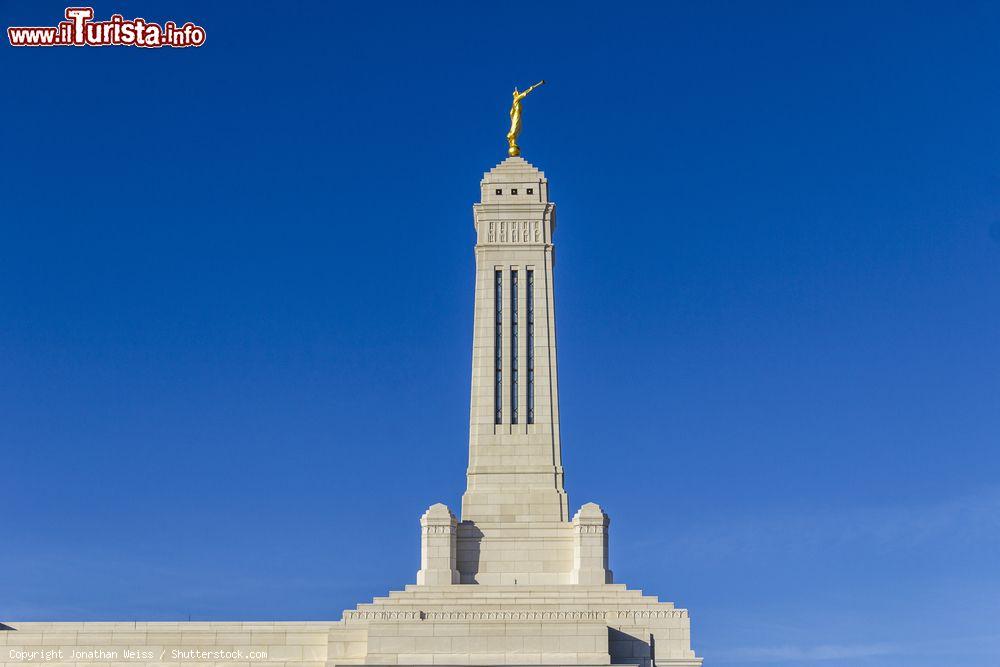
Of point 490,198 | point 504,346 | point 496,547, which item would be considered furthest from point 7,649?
point 490,198

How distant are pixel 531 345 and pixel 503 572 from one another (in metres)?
12.4

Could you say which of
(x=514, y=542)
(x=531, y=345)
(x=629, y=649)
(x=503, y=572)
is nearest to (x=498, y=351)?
(x=531, y=345)

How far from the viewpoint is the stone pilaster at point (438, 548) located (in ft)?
226

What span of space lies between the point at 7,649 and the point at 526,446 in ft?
87.5

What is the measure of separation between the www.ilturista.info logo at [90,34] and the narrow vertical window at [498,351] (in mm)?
21868

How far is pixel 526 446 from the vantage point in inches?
2891

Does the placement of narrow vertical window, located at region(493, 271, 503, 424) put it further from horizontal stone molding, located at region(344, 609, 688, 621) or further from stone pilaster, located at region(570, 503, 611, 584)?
horizontal stone molding, located at region(344, 609, 688, 621)

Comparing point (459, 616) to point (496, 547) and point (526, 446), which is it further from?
point (526, 446)

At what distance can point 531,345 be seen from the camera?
75.3 metres

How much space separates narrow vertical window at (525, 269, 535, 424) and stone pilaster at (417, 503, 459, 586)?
7513 mm

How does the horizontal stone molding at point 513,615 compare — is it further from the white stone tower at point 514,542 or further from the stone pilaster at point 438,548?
the stone pilaster at point 438,548

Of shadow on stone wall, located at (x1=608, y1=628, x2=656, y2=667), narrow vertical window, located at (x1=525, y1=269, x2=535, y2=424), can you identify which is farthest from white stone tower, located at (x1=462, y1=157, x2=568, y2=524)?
shadow on stone wall, located at (x1=608, y1=628, x2=656, y2=667)

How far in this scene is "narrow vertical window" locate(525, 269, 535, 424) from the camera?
74.1 m

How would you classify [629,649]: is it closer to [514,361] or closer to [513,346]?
[514,361]
